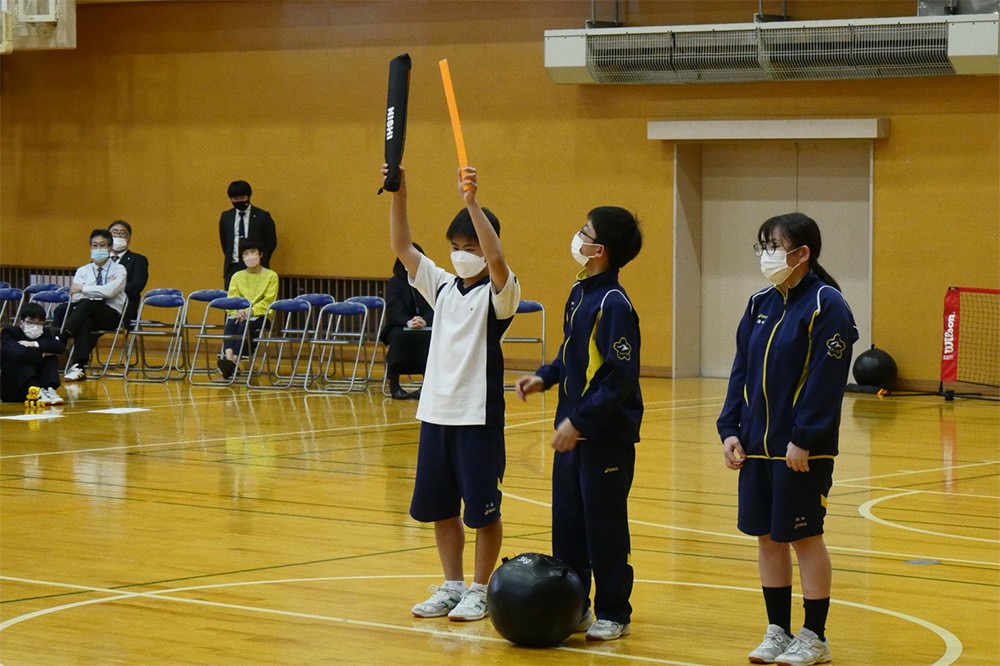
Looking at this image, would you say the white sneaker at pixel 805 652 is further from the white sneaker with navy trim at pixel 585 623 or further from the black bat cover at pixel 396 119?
the black bat cover at pixel 396 119

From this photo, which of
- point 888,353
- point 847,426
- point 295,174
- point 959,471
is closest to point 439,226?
point 295,174

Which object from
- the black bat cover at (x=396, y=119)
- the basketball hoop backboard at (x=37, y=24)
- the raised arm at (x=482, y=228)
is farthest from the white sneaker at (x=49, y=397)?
the raised arm at (x=482, y=228)

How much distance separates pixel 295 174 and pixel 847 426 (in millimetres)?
8323

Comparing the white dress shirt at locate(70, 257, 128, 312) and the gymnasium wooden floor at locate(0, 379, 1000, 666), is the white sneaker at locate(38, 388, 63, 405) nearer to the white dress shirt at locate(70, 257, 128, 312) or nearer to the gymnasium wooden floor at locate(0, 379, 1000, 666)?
the gymnasium wooden floor at locate(0, 379, 1000, 666)

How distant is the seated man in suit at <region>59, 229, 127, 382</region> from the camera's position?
50.1 ft

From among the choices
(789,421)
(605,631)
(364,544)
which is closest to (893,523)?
(364,544)

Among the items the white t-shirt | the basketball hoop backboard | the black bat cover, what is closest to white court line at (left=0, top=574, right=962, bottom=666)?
the white t-shirt

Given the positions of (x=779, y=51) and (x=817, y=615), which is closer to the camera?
(x=817, y=615)

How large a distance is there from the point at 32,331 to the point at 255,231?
478 centimetres

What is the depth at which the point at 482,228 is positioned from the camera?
514 centimetres

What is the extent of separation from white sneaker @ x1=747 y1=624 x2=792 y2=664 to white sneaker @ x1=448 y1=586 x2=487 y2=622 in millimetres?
994

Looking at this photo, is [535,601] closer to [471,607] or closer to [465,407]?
[471,607]

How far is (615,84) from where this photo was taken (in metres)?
16.1

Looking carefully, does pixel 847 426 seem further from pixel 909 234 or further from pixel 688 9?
pixel 688 9
